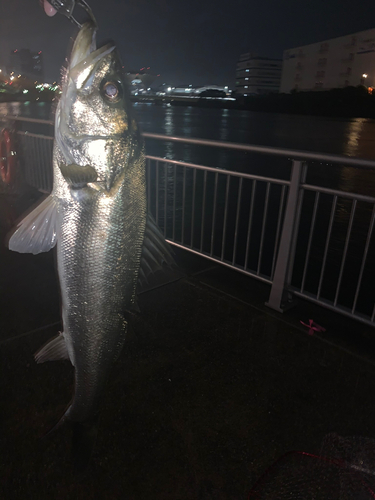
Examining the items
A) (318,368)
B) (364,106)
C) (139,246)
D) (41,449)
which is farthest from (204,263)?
(364,106)

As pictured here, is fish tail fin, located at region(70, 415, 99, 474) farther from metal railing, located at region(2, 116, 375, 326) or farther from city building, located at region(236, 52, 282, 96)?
city building, located at region(236, 52, 282, 96)

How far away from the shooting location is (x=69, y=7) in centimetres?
143

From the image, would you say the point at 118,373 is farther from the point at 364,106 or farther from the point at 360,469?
the point at 364,106

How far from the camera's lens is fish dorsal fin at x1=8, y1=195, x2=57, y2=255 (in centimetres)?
165

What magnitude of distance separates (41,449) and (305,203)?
9217 millimetres

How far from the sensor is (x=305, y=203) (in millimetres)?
10305

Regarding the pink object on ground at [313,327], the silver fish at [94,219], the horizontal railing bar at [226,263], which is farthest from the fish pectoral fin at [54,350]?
the horizontal railing bar at [226,263]

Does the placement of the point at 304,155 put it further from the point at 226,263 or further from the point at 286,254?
the point at 226,263

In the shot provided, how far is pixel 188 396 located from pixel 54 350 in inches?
57.4

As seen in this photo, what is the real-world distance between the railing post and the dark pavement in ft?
0.50

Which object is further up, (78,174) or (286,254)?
(78,174)

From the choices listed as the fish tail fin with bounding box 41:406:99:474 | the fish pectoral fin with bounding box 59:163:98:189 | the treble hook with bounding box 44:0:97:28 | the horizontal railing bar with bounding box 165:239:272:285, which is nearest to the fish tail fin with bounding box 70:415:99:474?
the fish tail fin with bounding box 41:406:99:474

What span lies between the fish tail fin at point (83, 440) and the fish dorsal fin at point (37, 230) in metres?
0.98

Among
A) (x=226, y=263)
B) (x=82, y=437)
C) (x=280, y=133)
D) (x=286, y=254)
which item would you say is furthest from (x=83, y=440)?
(x=280, y=133)
